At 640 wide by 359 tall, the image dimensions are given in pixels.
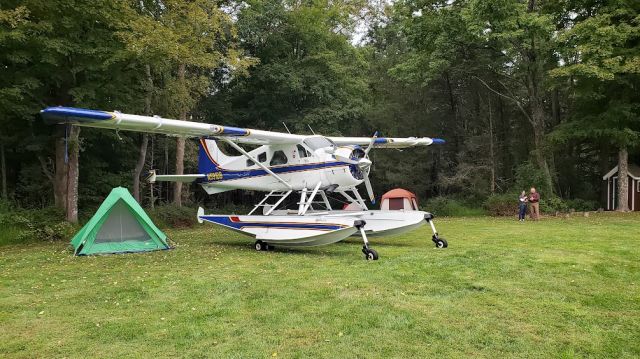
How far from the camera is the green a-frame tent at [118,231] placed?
10.7 metres

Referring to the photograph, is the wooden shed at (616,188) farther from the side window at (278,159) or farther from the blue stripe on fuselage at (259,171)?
the side window at (278,159)

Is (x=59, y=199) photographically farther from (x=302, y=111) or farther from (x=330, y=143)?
(x=302, y=111)

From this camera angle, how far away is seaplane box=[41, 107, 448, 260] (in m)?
9.91

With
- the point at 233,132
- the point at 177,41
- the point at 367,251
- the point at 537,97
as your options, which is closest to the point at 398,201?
the point at 537,97

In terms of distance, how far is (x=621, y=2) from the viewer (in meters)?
19.4

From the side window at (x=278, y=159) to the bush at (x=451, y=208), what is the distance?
12830mm

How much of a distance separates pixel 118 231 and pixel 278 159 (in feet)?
15.3

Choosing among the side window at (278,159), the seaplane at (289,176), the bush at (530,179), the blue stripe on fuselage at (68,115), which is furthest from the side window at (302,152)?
the bush at (530,179)

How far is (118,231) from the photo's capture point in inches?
447

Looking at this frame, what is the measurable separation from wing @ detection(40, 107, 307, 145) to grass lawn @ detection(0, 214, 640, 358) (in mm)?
2937

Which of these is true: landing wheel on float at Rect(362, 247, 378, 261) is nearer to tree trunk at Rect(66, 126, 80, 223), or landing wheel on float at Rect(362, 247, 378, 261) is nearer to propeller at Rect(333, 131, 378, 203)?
propeller at Rect(333, 131, 378, 203)

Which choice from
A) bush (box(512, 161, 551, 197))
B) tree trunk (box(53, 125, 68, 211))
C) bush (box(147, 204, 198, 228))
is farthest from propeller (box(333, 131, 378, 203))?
bush (box(512, 161, 551, 197))

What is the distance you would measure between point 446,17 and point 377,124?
26.9 feet

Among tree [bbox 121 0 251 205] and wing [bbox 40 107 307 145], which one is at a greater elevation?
tree [bbox 121 0 251 205]
